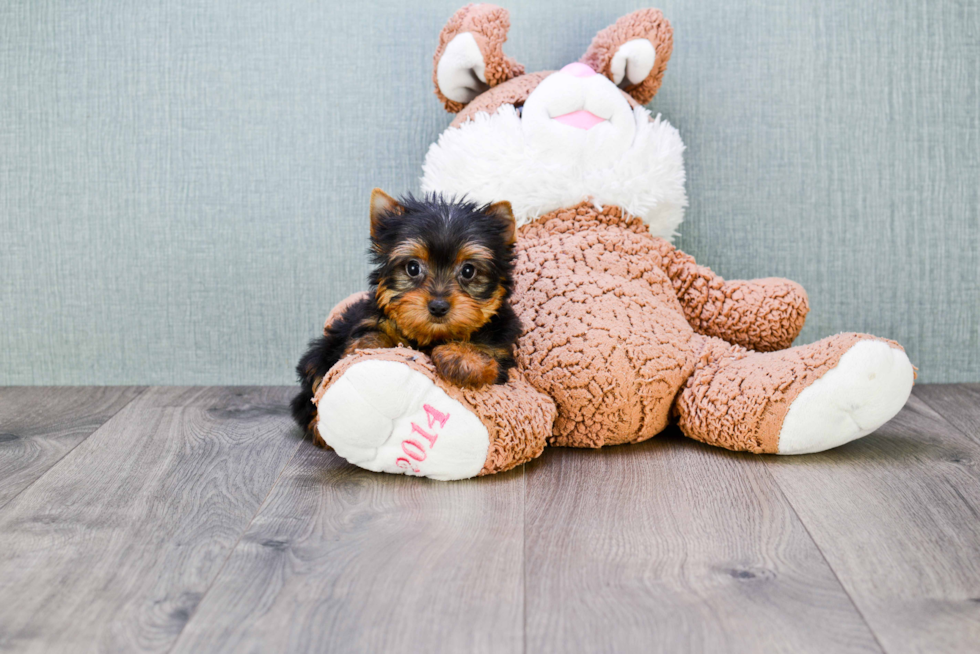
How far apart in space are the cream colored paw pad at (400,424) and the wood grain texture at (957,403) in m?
1.17

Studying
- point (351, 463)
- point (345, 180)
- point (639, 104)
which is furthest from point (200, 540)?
point (639, 104)

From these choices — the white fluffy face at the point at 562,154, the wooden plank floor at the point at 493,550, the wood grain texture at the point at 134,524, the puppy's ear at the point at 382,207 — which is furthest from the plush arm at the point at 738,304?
the wood grain texture at the point at 134,524

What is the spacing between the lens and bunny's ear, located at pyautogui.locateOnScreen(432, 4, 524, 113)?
192 cm

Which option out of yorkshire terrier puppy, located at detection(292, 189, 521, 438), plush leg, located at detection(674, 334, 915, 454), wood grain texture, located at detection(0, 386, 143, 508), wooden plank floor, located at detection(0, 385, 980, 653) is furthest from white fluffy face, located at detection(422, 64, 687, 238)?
wood grain texture, located at detection(0, 386, 143, 508)

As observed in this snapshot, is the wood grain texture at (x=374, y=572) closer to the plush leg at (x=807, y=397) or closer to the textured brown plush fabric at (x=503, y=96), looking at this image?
the plush leg at (x=807, y=397)

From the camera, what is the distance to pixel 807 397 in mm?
1585

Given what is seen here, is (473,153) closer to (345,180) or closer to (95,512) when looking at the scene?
(345,180)

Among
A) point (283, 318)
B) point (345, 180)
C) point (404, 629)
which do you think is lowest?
point (404, 629)

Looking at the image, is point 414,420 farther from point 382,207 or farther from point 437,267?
point 382,207

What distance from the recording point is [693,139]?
7.39 feet

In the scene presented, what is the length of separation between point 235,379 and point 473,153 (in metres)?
1.00

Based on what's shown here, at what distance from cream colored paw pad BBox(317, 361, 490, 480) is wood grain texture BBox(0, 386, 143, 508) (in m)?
0.62

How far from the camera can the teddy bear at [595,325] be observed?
4.86 feet

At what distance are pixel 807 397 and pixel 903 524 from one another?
326 mm
